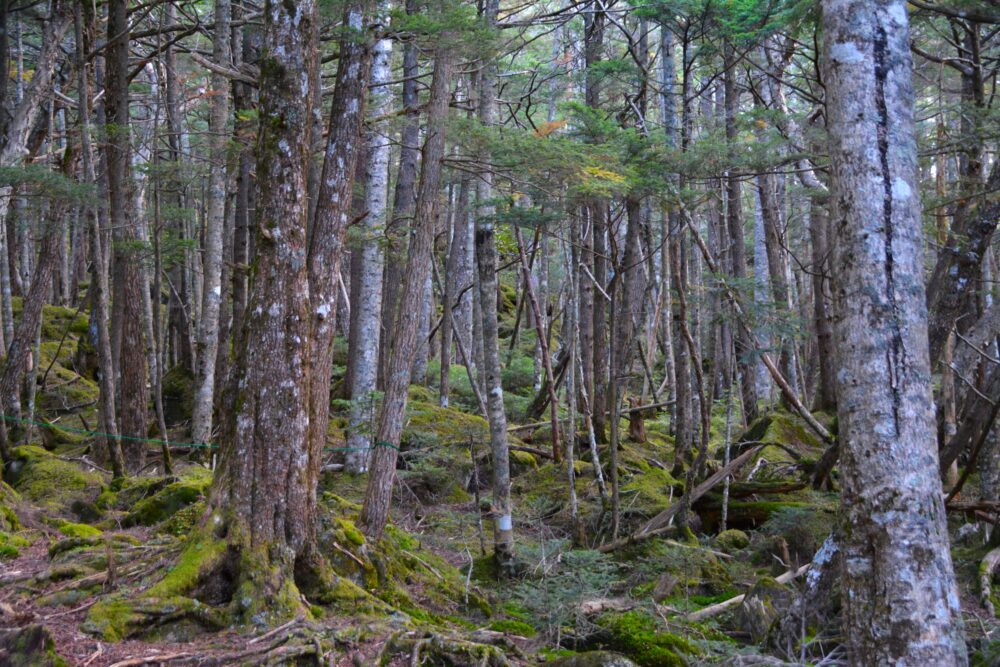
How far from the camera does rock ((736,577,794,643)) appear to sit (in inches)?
231

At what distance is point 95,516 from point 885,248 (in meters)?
8.66

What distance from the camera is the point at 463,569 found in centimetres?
894

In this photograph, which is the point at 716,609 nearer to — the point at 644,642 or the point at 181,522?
the point at 644,642

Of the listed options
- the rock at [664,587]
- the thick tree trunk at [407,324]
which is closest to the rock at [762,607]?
the rock at [664,587]

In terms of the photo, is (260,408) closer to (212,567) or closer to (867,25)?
(212,567)

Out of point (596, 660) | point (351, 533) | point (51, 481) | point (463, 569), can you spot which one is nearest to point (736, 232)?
point (463, 569)

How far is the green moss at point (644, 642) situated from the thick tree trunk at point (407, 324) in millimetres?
2378

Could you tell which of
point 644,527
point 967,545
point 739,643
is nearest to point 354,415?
point 644,527

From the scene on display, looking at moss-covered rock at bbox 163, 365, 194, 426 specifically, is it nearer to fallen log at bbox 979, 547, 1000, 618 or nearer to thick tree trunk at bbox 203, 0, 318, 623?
thick tree trunk at bbox 203, 0, 318, 623

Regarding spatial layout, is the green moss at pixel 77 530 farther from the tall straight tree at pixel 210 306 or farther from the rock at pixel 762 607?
the rock at pixel 762 607

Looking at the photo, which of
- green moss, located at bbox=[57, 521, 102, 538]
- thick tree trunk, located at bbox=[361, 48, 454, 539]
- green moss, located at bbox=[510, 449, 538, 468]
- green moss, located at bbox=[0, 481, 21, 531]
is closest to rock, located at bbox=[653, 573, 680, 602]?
thick tree trunk, located at bbox=[361, 48, 454, 539]

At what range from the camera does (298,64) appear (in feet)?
18.4

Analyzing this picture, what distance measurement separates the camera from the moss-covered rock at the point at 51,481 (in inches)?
365

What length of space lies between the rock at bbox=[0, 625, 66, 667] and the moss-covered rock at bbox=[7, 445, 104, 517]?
5318 mm
